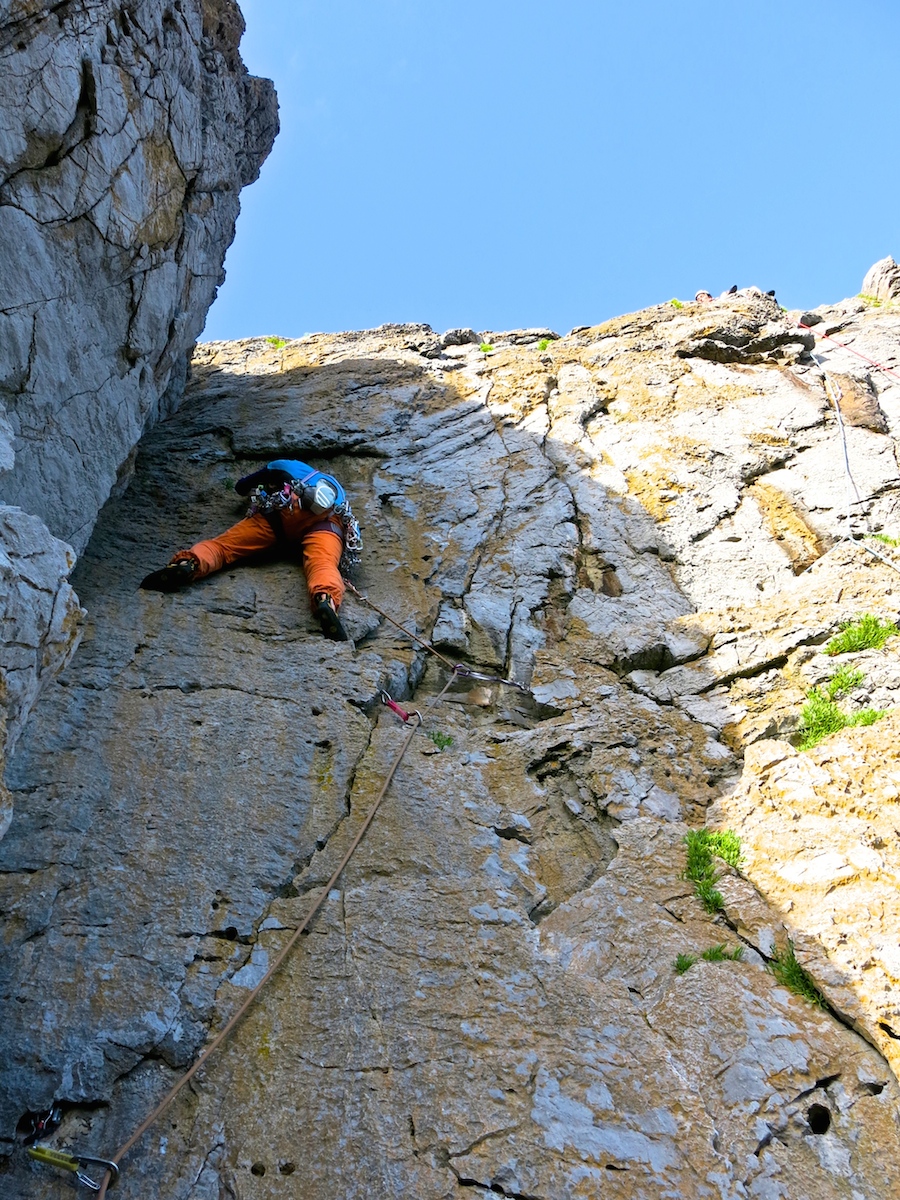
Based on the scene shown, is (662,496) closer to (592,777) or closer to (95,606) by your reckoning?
(592,777)

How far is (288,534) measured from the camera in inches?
286

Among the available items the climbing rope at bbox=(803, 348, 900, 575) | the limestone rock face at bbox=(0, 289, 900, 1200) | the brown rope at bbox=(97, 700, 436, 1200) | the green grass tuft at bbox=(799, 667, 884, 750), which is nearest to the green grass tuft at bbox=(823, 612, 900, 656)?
the limestone rock face at bbox=(0, 289, 900, 1200)

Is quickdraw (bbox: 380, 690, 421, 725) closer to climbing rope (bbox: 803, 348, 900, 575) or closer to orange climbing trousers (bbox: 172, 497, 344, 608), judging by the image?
orange climbing trousers (bbox: 172, 497, 344, 608)

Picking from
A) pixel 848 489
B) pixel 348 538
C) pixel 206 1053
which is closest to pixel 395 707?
pixel 348 538

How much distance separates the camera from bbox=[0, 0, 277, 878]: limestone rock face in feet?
13.8

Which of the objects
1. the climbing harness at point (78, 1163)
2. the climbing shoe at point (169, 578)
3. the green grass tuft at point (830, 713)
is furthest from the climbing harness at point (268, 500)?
the climbing harness at point (78, 1163)

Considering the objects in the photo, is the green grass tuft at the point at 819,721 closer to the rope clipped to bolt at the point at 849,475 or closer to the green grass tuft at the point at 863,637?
the green grass tuft at the point at 863,637

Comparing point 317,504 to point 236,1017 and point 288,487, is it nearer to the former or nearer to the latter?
point 288,487

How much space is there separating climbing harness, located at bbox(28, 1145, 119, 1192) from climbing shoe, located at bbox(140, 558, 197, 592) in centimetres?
389

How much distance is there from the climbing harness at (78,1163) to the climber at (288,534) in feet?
12.4

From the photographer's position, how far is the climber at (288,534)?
6.63m

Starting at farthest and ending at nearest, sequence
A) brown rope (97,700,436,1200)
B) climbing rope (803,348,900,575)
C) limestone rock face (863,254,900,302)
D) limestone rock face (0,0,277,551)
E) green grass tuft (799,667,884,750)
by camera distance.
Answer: limestone rock face (863,254,900,302), climbing rope (803,348,900,575), green grass tuft (799,667,884,750), limestone rock face (0,0,277,551), brown rope (97,700,436,1200)

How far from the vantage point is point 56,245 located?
532 cm

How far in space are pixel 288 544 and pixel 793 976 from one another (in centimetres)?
491
